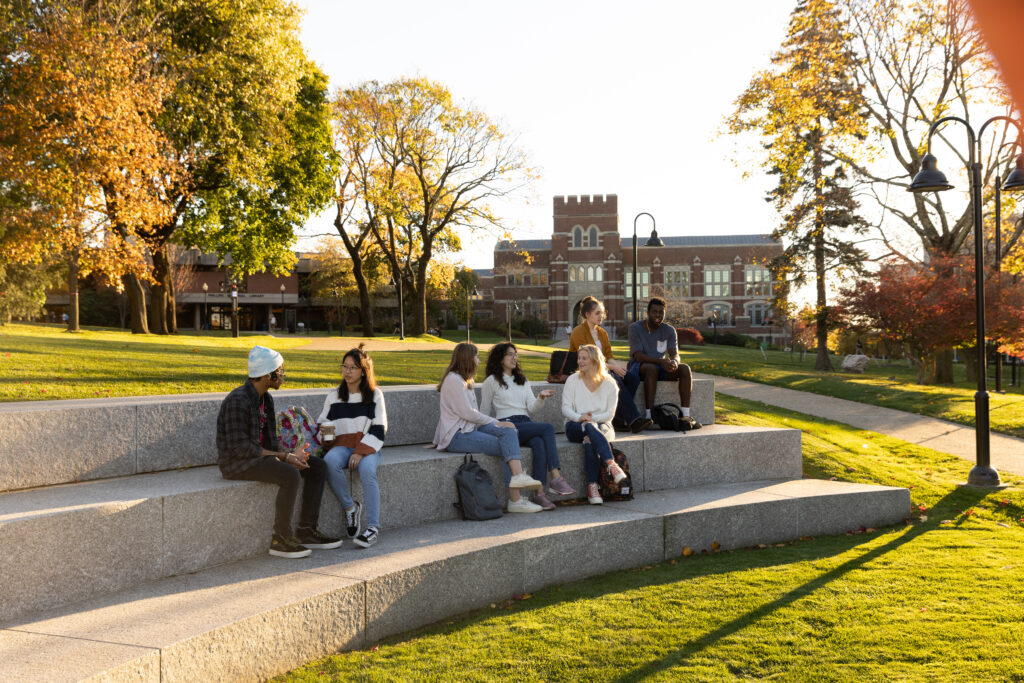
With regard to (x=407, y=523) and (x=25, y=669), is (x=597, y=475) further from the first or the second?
(x=25, y=669)

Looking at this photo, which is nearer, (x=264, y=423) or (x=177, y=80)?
(x=264, y=423)

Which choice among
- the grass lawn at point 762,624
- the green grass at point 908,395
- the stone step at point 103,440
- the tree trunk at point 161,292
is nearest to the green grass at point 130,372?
the stone step at point 103,440

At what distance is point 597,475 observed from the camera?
7539 millimetres

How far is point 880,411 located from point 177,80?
746 inches

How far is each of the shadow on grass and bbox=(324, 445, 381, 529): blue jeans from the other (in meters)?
2.38

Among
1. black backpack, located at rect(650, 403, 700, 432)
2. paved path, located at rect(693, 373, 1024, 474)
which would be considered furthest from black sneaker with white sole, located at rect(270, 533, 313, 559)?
paved path, located at rect(693, 373, 1024, 474)

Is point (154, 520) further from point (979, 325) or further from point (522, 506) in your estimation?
point (979, 325)

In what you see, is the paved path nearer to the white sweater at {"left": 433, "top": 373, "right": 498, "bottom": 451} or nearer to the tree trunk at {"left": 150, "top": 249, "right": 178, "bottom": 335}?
the white sweater at {"left": 433, "top": 373, "right": 498, "bottom": 451}

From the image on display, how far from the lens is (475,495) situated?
6.57 m

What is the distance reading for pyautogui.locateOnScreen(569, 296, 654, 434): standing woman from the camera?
9078 millimetres

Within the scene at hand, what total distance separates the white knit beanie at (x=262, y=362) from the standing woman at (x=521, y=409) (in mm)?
2341

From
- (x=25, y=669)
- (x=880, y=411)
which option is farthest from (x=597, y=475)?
(x=880, y=411)

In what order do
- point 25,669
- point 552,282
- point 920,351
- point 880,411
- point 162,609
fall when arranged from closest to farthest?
point 25,669 < point 162,609 < point 880,411 < point 920,351 < point 552,282

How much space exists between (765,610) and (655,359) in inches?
175
